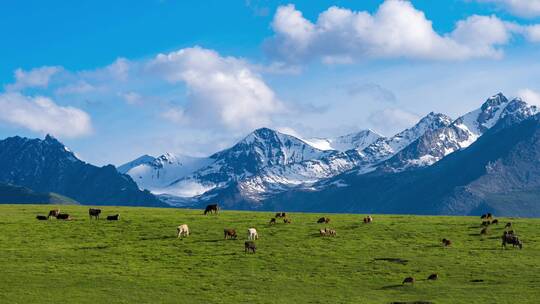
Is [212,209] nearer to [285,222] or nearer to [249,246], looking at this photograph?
[285,222]

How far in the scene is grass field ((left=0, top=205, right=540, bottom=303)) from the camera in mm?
63312

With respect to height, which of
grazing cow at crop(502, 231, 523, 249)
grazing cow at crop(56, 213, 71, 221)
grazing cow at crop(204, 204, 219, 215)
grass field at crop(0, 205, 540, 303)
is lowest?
grass field at crop(0, 205, 540, 303)

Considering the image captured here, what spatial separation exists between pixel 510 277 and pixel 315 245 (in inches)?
→ 811

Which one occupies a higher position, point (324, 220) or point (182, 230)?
point (324, 220)

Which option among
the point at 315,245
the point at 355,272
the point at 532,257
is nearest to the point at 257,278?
the point at 355,272

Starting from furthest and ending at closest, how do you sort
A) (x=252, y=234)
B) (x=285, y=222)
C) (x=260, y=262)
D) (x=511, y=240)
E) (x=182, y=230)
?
(x=285, y=222), (x=182, y=230), (x=252, y=234), (x=511, y=240), (x=260, y=262)

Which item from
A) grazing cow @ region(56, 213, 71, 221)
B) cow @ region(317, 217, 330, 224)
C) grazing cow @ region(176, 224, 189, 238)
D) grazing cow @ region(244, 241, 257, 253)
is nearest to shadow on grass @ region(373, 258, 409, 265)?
grazing cow @ region(244, 241, 257, 253)

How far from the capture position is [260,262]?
73750 millimetres

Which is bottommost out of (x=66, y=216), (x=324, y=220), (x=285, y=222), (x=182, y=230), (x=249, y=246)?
(x=249, y=246)

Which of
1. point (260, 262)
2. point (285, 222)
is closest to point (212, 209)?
point (285, 222)

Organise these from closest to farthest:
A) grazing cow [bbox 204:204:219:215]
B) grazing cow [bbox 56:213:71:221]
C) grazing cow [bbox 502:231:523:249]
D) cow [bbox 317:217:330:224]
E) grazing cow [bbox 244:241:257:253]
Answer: grazing cow [bbox 244:241:257:253] → grazing cow [bbox 502:231:523:249] → cow [bbox 317:217:330:224] → grazing cow [bbox 56:213:71:221] → grazing cow [bbox 204:204:219:215]

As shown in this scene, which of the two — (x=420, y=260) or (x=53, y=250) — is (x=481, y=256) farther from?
(x=53, y=250)

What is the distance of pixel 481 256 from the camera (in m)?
76.6

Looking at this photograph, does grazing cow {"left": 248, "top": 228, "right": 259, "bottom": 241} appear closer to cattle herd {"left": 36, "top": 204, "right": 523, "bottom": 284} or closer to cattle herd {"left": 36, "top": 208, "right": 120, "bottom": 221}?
cattle herd {"left": 36, "top": 204, "right": 523, "bottom": 284}
